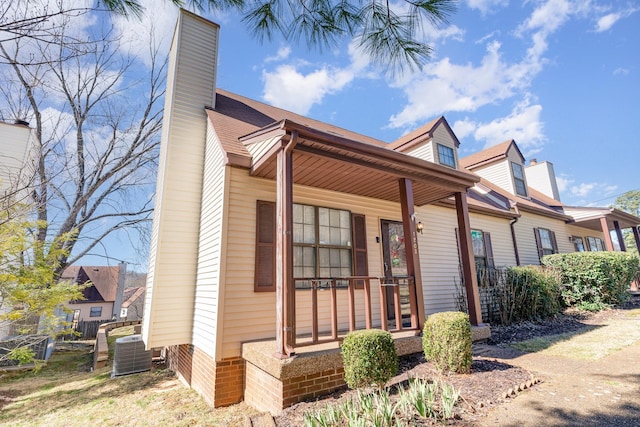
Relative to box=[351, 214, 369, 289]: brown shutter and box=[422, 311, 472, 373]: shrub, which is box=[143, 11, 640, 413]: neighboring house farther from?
box=[422, 311, 472, 373]: shrub

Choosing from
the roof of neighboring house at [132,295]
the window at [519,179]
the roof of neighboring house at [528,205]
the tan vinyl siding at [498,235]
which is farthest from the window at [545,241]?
the roof of neighboring house at [132,295]

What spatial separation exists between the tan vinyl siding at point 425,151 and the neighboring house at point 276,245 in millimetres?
2474

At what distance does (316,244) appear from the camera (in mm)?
5816

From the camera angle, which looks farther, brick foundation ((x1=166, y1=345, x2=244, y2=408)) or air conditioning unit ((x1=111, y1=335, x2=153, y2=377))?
air conditioning unit ((x1=111, y1=335, x2=153, y2=377))

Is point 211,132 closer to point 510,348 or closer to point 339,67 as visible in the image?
point 339,67

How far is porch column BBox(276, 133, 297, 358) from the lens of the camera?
3.58m

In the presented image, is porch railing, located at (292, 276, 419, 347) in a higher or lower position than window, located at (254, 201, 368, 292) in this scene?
lower

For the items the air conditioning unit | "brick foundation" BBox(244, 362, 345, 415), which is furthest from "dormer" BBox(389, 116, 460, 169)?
the air conditioning unit

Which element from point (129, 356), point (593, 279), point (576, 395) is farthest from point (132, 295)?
point (576, 395)

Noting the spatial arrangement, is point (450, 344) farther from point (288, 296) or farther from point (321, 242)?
point (321, 242)

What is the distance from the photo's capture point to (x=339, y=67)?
3.01 m

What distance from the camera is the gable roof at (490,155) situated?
42.3 feet

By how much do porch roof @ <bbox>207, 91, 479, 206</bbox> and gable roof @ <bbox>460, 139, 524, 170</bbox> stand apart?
26.3ft

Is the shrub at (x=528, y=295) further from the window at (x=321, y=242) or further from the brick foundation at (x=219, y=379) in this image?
the brick foundation at (x=219, y=379)
